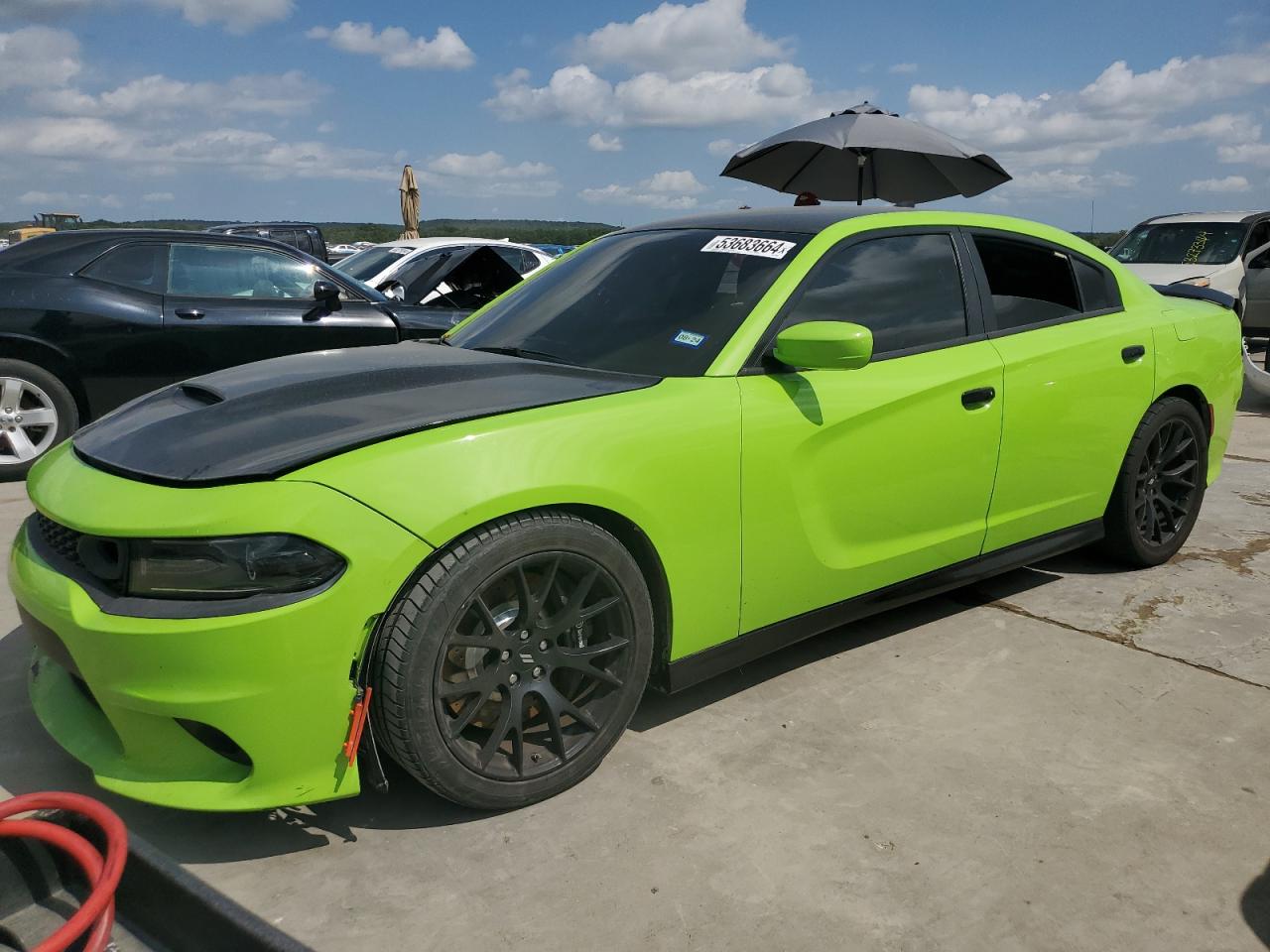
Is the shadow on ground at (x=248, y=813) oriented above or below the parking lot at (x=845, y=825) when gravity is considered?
above

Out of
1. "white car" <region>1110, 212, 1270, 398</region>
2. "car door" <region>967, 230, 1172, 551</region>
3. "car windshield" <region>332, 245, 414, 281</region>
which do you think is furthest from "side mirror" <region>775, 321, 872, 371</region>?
"white car" <region>1110, 212, 1270, 398</region>

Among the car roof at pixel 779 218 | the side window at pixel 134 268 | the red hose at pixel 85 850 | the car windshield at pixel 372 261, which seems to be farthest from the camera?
the car windshield at pixel 372 261

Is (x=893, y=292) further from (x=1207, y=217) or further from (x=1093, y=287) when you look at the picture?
(x=1207, y=217)

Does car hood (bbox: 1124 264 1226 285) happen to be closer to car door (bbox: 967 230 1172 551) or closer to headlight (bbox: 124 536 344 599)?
car door (bbox: 967 230 1172 551)

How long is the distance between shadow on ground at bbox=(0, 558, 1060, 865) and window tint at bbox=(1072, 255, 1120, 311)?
1.98 m

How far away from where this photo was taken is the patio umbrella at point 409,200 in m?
16.8

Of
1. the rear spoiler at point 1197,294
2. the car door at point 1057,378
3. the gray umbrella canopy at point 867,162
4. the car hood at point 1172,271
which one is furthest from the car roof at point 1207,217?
the car door at point 1057,378

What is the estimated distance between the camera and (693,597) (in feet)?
9.10

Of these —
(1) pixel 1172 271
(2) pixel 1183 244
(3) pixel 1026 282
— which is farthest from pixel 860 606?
(2) pixel 1183 244

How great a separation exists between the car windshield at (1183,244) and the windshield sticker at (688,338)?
1056 cm

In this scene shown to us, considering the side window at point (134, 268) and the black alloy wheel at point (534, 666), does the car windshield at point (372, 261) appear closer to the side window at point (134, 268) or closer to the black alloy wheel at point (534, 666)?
the side window at point (134, 268)

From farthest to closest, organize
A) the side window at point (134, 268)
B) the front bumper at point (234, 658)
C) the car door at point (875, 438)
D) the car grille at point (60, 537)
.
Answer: the side window at point (134, 268), the car door at point (875, 438), the car grille at point (60, 537), the front bumper at point (234, 658)

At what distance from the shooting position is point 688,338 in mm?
2994

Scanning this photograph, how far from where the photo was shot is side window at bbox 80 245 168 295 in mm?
6113
